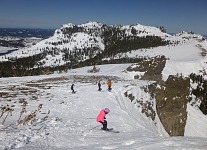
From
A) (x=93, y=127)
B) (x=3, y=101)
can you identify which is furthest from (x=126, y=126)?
(x=3, y=101)

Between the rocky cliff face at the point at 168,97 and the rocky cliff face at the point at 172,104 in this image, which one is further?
the rocky cliff face at the point at 172,104

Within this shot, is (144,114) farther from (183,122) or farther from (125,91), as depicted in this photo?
(183,122)

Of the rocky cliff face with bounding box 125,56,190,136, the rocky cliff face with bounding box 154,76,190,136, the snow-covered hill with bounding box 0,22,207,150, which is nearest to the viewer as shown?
the snow-covered hill with bounding box 0,22,207,150

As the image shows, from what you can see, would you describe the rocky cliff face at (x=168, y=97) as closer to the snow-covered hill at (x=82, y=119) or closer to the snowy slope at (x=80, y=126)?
the snow-covered hill at (x=82, y=119)

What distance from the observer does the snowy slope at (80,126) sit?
15.7 metres

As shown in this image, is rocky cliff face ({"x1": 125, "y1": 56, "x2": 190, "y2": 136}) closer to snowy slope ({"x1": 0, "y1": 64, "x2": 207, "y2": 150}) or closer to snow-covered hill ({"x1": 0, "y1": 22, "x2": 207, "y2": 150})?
snow-covered hill ({"x1": 0, "y1": 22, "x2": 207, "y2": 150})

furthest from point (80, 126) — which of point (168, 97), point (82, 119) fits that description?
point (168, 97)

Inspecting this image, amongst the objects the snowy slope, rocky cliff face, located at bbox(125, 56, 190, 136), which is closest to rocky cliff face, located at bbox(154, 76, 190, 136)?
rocky cliff face, located at bbox(125, 56, 190, 136)

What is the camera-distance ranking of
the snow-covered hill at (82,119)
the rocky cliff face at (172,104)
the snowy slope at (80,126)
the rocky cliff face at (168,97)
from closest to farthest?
the snowy slope at (80,126) → the snow-covered hill at (82,119) → the rocky cliff face at (168,97) → the rocky cliff face at (172,104)

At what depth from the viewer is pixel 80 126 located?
75.6 feet

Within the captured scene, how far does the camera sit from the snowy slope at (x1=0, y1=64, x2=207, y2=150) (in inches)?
618

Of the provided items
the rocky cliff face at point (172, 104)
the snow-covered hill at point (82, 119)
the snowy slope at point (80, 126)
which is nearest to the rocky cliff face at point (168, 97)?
the rocky cliff face at point (172, 104)

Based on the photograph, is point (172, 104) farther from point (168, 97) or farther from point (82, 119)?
point (82, 119)

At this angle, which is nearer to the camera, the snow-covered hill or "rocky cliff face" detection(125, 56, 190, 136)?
the snow-covered hill
